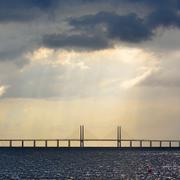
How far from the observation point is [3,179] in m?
130

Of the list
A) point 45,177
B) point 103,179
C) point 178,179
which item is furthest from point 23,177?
point 178,179

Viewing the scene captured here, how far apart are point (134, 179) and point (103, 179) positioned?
15.5 ft

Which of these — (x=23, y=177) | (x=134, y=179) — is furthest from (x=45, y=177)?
(x=134, y=179)

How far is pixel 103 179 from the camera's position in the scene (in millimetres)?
130000

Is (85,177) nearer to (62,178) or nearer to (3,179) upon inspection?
(62,178)

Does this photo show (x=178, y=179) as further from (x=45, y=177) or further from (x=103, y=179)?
(x=45, y=177)

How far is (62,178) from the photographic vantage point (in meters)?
132

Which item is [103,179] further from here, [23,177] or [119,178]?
[23,177]

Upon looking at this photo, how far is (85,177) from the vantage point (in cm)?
13512

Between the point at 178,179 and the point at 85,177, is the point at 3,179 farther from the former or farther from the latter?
the point at 178,179

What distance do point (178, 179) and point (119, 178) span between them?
9218 mm

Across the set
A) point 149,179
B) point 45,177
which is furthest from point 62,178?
point 149,179

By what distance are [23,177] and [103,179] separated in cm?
1384

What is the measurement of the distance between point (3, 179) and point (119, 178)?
1790 cm
